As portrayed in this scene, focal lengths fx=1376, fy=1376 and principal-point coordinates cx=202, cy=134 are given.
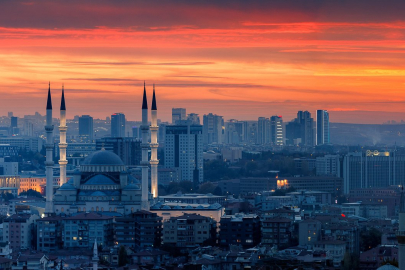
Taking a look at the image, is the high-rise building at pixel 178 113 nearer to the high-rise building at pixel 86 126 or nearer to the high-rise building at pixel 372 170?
the high-rise building at pixel 86 126

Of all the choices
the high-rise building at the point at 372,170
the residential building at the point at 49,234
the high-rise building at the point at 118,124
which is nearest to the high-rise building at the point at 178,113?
the high-rise building at the point at 118,124

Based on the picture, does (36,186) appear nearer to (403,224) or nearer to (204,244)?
(204,244)

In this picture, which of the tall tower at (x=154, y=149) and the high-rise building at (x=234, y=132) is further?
the high-rise building at (x=234, y=132)

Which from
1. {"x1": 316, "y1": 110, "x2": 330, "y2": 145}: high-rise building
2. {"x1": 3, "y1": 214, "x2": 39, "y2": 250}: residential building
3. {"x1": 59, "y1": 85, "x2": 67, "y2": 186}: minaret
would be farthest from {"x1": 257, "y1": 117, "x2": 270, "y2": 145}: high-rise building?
{"x1": 3, "y1": 214, "x2": 39, "y2": 250}: residential building

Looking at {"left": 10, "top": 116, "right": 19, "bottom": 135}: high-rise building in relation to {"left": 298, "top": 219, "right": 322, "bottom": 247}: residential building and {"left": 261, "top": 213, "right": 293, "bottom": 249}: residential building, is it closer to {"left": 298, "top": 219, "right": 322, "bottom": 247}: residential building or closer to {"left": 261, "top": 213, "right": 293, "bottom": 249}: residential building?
{"left": 261, "top": 213, "right": 293, "bottom": 249}: residential building

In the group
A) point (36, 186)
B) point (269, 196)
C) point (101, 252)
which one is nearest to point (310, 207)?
point (269, 196)

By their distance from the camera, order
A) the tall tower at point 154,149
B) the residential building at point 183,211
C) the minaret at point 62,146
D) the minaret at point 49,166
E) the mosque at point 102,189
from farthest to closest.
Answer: the minaret at point 62,146, the tall tower at point 154,149, the minaret at point 49,166, the mosque at point 102,189, the residential building at point 183,211

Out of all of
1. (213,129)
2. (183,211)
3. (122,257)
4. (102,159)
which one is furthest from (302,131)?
(122,257)
